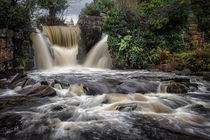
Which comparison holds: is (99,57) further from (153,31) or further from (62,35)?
(153,31)

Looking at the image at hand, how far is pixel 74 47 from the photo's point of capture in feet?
50.2

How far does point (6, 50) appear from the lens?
9297mm

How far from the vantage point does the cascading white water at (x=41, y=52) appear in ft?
41.4

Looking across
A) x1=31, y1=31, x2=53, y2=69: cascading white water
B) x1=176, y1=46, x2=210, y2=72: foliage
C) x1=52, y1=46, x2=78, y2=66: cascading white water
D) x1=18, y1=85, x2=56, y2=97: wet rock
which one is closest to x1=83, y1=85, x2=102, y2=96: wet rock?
x1=18, y1=85, x2=56, y2=97: wet rock

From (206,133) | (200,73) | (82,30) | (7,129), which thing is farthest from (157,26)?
(7,129)

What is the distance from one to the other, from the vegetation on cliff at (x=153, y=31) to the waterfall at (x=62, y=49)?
1355mm

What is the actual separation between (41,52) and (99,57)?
4565 millimetres

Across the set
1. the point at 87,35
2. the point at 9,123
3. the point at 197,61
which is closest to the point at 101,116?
the point at 9,123

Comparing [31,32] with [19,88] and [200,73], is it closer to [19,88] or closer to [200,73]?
[19,88]

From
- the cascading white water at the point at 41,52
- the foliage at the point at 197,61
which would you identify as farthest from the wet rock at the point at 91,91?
the cascading white water at the point at 41,52

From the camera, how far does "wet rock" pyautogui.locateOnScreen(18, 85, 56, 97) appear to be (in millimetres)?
5453

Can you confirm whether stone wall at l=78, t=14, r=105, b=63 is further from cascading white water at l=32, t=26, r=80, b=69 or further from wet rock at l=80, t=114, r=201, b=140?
wet rock at l=80, t=114, r=201, b=140

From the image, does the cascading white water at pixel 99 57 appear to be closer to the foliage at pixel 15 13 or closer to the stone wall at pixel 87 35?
the stone wall at pixel 87 35

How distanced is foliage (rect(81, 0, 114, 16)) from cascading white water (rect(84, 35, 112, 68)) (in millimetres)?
6265
